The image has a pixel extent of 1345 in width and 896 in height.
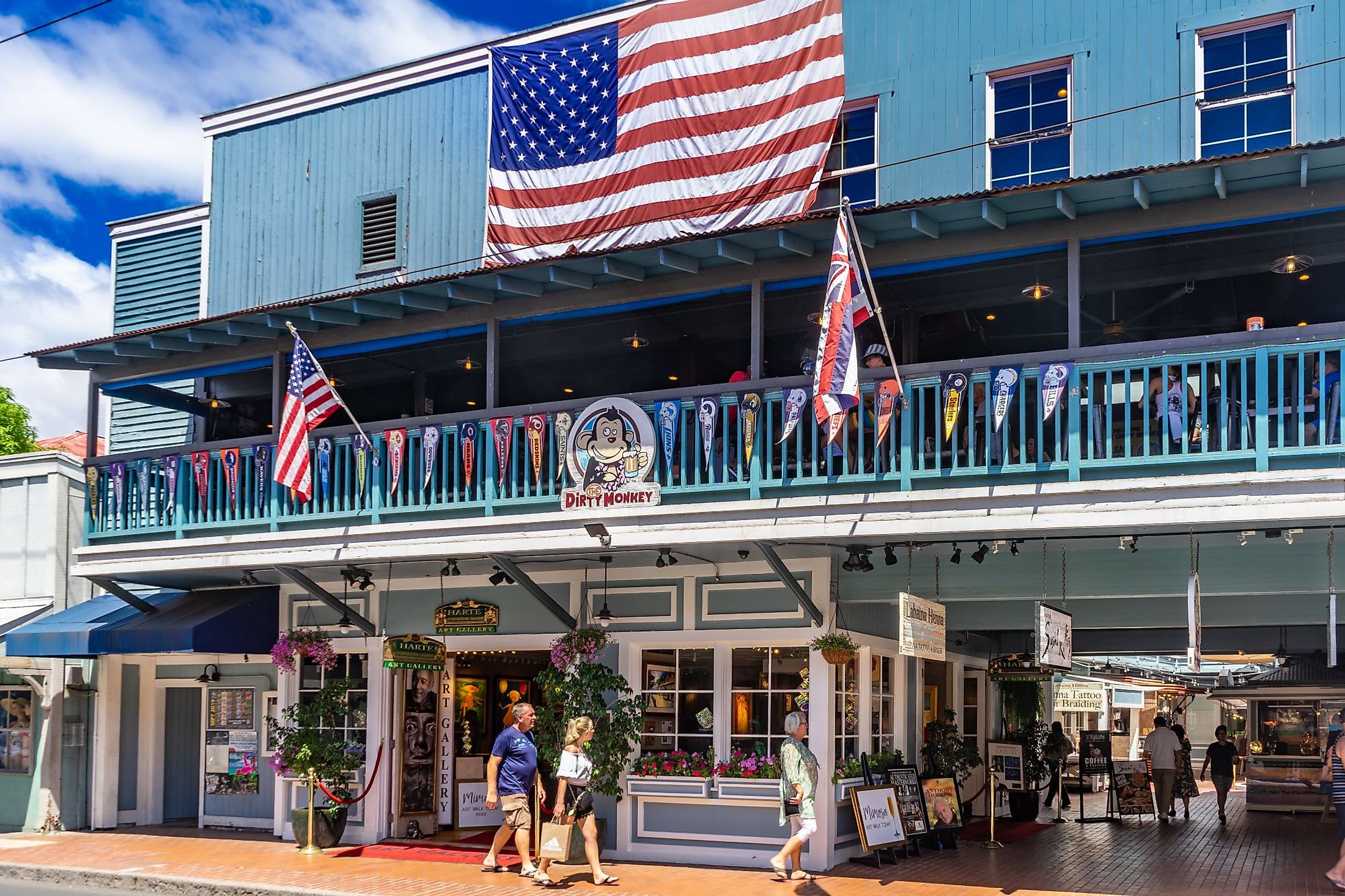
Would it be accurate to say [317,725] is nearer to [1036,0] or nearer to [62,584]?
[62,584]

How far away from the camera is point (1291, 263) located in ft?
38.7

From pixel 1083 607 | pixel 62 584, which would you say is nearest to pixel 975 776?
pixel 1083 607

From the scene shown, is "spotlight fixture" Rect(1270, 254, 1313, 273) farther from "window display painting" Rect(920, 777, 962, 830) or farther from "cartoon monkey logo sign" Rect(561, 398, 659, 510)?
"window display painting" Rect(920, 777, 962, 830)

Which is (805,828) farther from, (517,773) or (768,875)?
(517,773)

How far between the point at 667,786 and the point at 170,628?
20.8ft

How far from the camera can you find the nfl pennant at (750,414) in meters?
12.5

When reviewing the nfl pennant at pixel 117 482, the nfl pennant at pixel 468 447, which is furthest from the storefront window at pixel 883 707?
the nfl pennant at pixel 117 482

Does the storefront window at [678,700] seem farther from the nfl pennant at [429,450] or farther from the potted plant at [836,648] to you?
the nfl pennant at [429,450]

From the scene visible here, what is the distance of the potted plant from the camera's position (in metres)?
13.4

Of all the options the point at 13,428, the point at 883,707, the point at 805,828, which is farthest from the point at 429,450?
the point at 13,428

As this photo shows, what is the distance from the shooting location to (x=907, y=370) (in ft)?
39.2

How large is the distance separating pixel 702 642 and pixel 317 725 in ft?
17.0

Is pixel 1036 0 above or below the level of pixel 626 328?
above

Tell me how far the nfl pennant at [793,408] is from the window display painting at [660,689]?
12.0 feet
